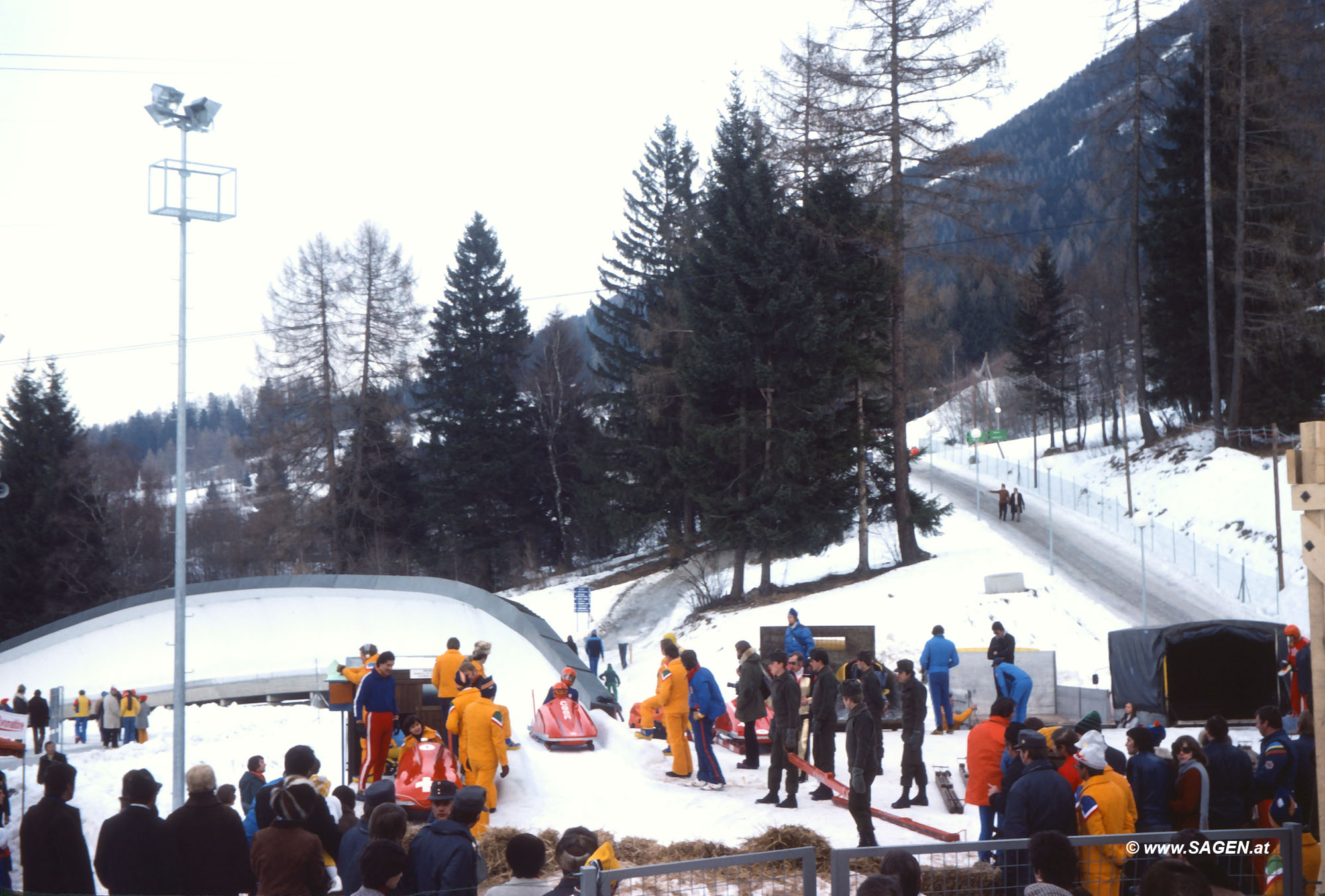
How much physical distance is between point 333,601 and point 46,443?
23590mm

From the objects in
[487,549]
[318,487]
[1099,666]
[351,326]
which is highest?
[351,326]

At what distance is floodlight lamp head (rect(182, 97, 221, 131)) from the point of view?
44.6 feet

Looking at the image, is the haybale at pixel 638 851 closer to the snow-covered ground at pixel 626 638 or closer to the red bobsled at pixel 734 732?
the snow-covered ground at pixel 626 638

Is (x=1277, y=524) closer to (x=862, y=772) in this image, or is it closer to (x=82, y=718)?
(x=862, y=772)

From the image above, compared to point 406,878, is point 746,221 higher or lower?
higher

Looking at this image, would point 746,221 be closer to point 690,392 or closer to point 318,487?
point 690,392

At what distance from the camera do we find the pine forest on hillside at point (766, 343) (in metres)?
26.6

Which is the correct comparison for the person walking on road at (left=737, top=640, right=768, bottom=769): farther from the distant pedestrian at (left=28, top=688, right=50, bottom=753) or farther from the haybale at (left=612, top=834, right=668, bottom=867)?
the distant pedestrian at (left=28, top=688, right=50, bottom=753)

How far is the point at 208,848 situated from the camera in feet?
17.1

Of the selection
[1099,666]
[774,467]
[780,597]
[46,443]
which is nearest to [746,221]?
[774,467]

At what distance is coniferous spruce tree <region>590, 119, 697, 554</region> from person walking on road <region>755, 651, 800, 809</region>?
19753mm

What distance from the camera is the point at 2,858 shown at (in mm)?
6355

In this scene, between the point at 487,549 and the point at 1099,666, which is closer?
the point at 1099,666

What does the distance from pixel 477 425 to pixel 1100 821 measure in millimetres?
40237
